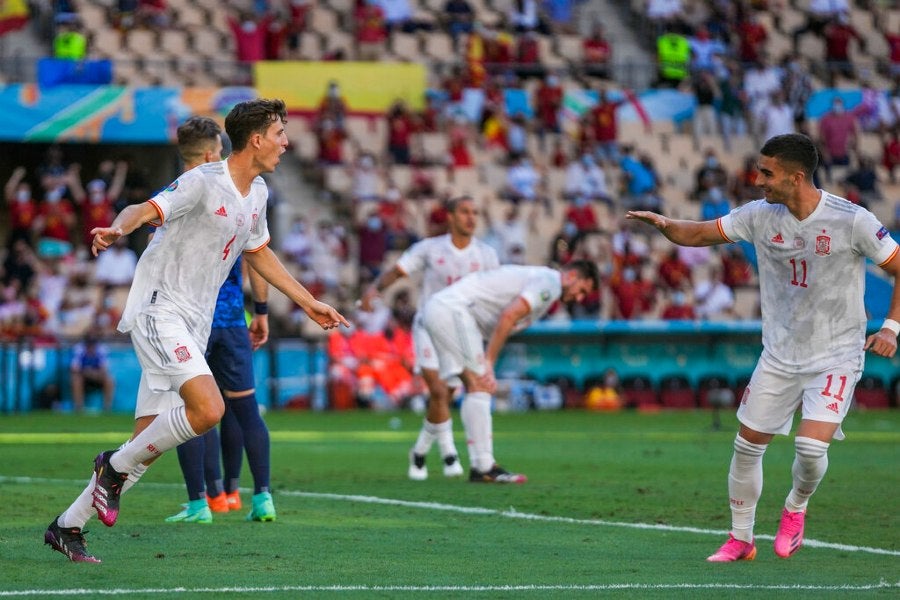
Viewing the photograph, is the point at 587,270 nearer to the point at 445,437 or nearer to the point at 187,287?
the point at 445,437

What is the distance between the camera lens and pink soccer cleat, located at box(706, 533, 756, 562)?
29.0ft

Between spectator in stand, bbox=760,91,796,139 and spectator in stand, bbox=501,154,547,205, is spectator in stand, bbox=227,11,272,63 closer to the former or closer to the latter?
spectator in stand, bbox=501,154,547,205

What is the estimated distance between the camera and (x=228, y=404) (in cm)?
1105

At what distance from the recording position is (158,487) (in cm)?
1315

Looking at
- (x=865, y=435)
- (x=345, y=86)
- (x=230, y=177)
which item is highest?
(x=345, y=86)

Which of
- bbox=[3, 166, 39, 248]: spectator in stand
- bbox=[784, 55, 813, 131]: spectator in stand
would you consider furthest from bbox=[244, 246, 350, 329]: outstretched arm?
bbox=[784, 55, 813, 131]: spectator in stand

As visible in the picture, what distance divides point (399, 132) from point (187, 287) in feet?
74.3

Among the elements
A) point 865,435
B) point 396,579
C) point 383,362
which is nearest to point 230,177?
point 396,579

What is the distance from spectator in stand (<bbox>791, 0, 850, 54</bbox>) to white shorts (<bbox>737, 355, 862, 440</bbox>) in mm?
30215

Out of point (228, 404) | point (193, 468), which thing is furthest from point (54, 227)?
point (193, 468)

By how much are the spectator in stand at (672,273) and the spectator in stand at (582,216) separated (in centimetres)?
153

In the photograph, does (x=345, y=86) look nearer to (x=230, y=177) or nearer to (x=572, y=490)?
(x=572, y=490)

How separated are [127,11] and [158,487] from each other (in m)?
20.6

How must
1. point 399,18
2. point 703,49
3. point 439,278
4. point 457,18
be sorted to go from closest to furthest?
1. point 439,278
2. point 399,18
3. point 457,18
4. point 703,49
